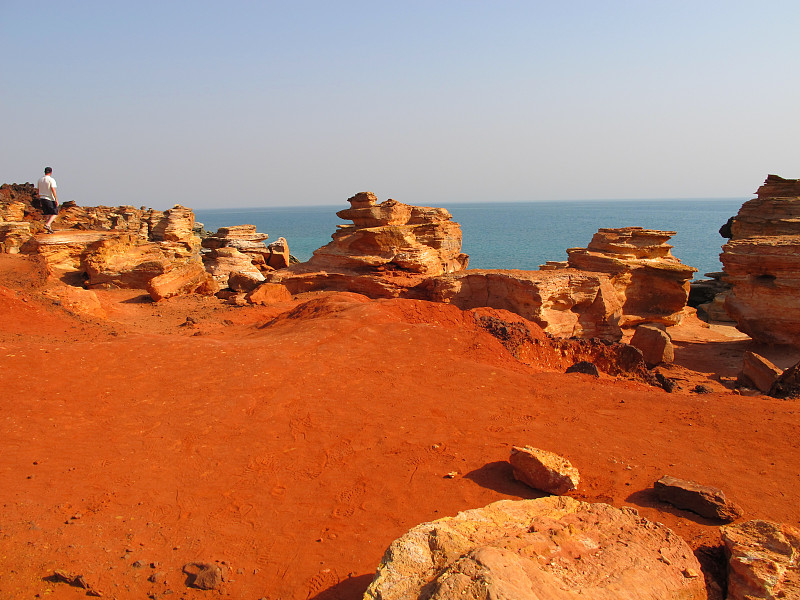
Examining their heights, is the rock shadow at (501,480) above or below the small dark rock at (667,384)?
above

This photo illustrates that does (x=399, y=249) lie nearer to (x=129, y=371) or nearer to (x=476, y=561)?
(x=129, y=371)

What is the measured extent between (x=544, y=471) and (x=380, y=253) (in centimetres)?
1290

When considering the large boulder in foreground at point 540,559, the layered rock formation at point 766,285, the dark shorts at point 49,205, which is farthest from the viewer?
the dark shorts at point 49,205

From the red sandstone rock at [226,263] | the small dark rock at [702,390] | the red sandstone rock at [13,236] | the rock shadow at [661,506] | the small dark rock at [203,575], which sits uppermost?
the red sandstone rock at [13,236]

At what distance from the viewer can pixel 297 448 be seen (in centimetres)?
623

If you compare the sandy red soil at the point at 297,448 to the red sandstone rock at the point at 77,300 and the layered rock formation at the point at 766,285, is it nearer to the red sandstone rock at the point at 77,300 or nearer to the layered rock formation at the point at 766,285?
the red sandstone rock at the point at 77,300

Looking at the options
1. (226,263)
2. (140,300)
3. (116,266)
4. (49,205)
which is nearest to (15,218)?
(49,205)

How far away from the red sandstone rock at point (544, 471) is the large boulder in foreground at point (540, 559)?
936mm

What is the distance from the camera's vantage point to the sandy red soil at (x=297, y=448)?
14.4 ft

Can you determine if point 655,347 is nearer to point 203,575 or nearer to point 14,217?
point 203,575

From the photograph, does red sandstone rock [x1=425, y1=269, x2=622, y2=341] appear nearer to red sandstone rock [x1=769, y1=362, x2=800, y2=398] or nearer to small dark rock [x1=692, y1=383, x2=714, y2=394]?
small dark rock [x1=692, y1=383, x2=714, y2=394]

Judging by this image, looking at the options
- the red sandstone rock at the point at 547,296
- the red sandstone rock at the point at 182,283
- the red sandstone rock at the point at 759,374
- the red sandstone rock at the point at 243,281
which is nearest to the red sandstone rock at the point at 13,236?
the red sandstone rock at the point at 182,283

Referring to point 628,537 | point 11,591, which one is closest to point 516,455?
point 628,537

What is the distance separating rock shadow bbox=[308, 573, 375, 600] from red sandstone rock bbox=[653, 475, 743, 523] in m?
3.06
